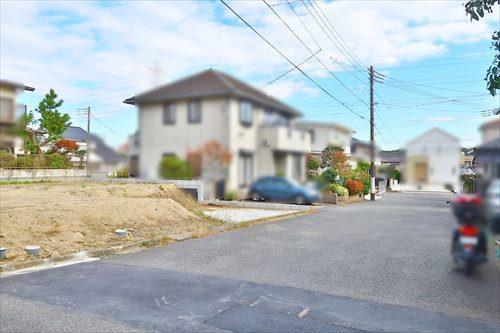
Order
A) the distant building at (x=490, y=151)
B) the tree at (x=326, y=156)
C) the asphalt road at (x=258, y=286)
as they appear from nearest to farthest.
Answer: the distant building at (x=490, y=151), the tree at (x=326, y=156), the asphalt road at (x=258, y=286)

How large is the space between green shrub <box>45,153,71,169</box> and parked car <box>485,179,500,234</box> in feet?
9.86

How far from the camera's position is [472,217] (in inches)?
27.5

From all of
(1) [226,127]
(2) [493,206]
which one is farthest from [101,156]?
(2) [493,206]

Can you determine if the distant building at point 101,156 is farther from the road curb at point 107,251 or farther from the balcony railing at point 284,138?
the road curb at point 107,251

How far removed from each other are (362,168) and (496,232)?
1907 millimetres

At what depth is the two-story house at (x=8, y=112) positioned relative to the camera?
2045 mm

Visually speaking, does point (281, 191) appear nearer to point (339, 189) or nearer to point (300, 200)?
point (300, 200)

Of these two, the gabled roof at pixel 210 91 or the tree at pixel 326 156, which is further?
the tree at pixel 326 156

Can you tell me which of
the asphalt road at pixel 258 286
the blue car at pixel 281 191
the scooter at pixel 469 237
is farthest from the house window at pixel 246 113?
the asphalt road at pixel 258 286

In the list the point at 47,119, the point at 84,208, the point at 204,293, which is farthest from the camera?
the point at 204,293

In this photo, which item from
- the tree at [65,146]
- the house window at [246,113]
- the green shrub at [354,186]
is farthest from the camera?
the tree at [65,146]

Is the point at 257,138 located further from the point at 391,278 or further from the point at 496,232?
the point at 391,278

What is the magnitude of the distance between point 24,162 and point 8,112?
1001 millimetres

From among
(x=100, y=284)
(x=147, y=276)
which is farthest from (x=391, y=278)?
(x=100, y=284)
